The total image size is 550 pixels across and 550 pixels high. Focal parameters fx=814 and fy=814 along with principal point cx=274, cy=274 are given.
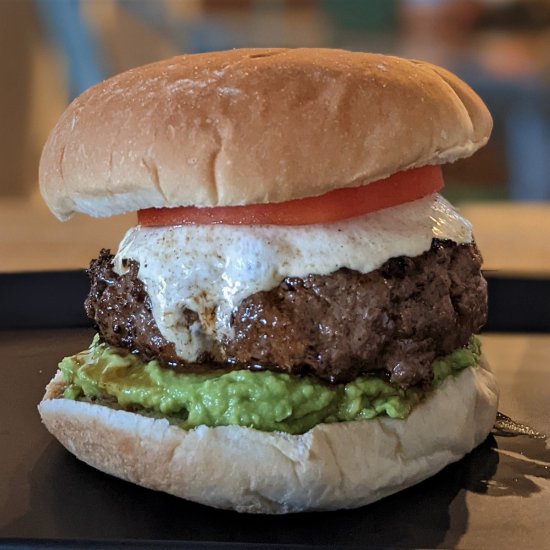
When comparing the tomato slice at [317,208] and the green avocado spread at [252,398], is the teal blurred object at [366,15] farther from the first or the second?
the green avocado spread at [252,398]

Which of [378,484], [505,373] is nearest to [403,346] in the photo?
[378,484]

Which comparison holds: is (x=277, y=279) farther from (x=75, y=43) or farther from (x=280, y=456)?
(x=75, y=43)

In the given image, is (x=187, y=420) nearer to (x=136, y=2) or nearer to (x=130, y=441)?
(x=130, y=441)

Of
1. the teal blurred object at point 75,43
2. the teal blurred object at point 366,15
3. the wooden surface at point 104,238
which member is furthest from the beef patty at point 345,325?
the teal blurred object at point 75,43

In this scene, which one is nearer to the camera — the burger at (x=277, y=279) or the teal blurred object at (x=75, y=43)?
the burger at (x=277, y=279)

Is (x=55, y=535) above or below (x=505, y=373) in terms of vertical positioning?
above

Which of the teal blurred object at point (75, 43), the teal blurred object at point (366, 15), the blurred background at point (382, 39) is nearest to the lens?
the blurred background at point (382, 39)
